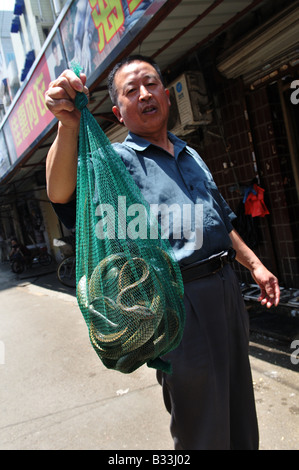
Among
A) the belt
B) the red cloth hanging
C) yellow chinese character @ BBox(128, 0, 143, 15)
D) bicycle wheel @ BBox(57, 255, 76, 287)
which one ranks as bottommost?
bicycle wheel @ BBox(57, 255, 76, 287)

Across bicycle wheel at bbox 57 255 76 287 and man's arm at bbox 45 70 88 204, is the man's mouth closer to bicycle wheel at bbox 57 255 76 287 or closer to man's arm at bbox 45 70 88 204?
man's arm at bbox 45 70 88 204

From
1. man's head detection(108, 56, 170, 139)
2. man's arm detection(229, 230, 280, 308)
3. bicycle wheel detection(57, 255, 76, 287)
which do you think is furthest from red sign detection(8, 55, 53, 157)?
man's arm detection(229, 230, 280, 308)

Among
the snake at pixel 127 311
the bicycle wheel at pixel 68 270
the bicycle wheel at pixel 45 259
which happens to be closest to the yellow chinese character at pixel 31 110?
the bicycle wheel at pixel 68 270

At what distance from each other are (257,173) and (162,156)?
3.18 meters

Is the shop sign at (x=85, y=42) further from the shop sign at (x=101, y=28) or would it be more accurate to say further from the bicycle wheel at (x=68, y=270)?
the bicycle wheel at (x=68, y=270)

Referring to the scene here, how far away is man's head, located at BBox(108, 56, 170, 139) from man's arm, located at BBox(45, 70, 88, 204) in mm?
276

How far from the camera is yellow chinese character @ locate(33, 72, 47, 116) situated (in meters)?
6.05

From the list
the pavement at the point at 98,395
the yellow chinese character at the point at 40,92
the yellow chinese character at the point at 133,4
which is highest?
the yellow chinese character at the point at 40,92

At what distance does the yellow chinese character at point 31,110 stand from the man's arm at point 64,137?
223 inches

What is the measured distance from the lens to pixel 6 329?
614 cm

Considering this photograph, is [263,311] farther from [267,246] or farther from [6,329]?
[6,329]

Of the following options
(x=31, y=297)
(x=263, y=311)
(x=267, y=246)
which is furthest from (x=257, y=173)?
(x=31, y=297)

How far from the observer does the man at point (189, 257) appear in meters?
1.47

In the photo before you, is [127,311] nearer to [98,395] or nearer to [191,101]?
[98,395]
